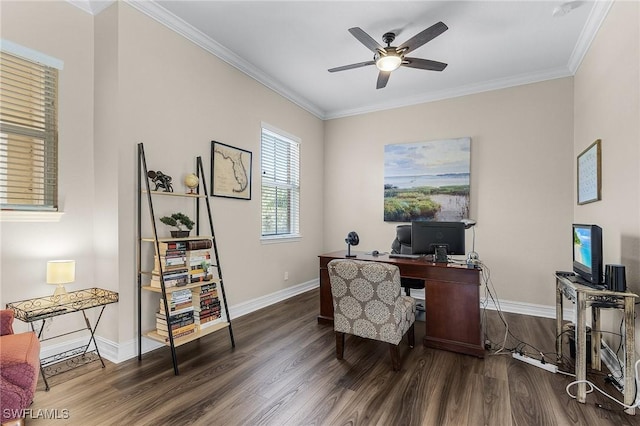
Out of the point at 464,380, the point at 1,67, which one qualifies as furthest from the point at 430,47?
the point at 1,67

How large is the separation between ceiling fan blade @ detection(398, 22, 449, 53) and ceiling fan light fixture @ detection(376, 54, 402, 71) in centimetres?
9

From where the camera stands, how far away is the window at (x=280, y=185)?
435 centimetres

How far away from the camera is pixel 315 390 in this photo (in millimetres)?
2180

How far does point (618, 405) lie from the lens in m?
2.02

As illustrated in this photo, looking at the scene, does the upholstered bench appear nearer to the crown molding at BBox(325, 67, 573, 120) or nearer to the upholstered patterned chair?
the upholstered patterned chair

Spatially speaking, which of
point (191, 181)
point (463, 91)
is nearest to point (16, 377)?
point (191, 181)

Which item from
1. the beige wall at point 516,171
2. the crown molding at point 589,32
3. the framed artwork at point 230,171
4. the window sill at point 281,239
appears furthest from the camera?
the window sill at point 281,239

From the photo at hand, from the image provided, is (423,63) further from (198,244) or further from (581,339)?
(198,244)

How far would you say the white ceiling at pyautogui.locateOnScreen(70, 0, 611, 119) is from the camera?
9.05 feet

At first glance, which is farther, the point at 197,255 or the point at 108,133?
the point at 197,255

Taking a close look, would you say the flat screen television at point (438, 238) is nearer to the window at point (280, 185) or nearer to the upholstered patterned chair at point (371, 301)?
the upholstered patterned chair at point (371, 301)

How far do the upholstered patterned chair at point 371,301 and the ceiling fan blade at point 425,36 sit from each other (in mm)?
1862

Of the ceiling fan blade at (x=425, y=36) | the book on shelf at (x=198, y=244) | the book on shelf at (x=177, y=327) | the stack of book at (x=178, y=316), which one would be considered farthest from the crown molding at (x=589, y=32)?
the book on shelf at (x=177, y=327)

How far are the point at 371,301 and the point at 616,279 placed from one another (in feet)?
5.25
